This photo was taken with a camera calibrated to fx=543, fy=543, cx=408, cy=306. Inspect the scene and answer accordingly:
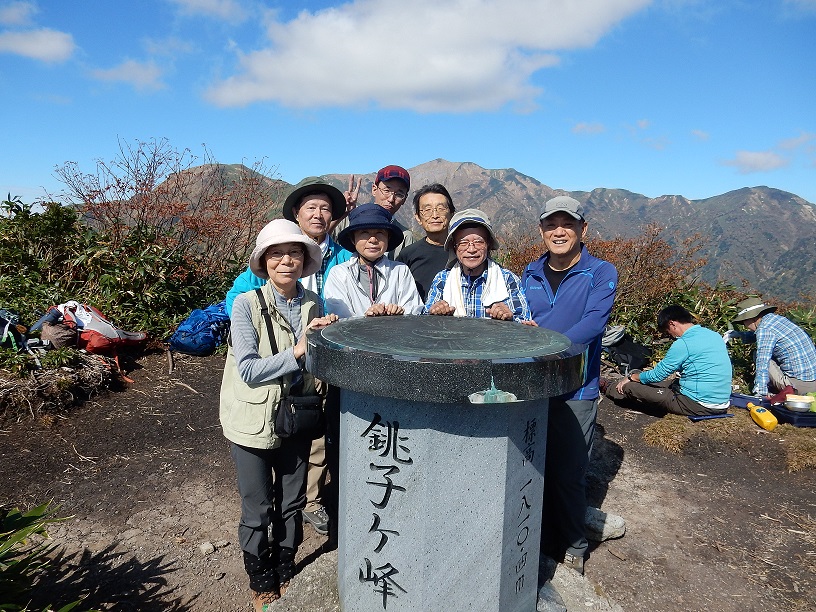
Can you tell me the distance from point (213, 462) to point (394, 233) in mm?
2826

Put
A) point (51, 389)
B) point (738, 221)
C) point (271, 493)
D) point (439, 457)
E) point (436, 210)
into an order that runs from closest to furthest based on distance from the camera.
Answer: point (439, 457) < point (271, 493) < point (436, 210) < point (51, 389) < point (738, 221)

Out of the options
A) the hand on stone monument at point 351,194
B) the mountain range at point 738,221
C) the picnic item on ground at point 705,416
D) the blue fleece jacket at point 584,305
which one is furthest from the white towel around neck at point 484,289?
the mountain range at point 738,221

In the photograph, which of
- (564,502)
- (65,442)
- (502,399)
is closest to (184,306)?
(65,442)

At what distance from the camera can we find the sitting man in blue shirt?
18.7ft

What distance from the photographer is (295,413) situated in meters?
2.55

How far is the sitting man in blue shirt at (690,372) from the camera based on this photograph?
18.7ft

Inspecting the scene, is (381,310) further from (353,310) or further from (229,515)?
(229,515)

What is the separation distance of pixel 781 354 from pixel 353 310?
548cm

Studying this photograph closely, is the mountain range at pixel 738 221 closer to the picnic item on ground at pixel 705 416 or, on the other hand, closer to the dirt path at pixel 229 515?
the picnic item on ground at pixel 705 416

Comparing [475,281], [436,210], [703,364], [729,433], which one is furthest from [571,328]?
[729,433]

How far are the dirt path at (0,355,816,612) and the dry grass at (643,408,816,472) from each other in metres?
0.09

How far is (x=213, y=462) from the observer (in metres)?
4.69

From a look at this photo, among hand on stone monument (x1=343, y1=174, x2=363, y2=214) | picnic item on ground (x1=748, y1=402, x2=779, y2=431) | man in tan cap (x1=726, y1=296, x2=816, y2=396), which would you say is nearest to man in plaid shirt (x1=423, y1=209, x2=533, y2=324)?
hand on stone monument (x1=343, y1=174, x2=363, y2=214)

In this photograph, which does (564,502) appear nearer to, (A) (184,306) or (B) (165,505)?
(B) (165,505)
